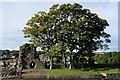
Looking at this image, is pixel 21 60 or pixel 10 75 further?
pixel 21 60

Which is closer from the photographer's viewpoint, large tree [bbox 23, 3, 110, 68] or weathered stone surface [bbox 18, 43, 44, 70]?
large tree [bbox 23, 3, 110, 68]

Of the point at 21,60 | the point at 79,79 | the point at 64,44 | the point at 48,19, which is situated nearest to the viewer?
the point at 79,79

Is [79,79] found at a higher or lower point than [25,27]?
lower

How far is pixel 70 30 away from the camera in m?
46.7

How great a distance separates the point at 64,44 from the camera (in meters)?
46.3

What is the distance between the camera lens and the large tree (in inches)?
1825

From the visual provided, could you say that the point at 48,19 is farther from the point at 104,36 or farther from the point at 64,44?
the point at 104,36

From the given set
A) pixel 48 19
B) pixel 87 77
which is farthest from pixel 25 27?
pixel 87 77

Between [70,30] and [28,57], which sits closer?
[70,30]

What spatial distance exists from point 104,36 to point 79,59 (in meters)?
5.80

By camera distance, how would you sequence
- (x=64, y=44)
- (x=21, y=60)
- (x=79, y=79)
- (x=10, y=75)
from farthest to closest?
1. (x=21, y=60)
2. (x=64, y=44)
3. (x=10, y=75)
4. (x=79, y=79)

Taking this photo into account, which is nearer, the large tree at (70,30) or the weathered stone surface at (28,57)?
the large tree at (70,30)

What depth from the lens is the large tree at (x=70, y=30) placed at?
152 ft

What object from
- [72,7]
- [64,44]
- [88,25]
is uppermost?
[72,7]
